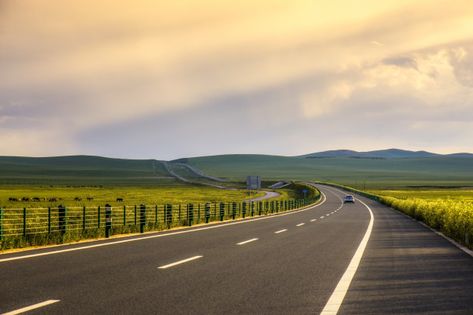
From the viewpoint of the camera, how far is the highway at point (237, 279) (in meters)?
7.79

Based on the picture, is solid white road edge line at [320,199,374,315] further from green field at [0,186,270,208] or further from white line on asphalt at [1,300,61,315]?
green field at [0,186,270,208]

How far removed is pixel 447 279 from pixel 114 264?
653cm

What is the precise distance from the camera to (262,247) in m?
16.3

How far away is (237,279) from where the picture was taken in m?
10.1

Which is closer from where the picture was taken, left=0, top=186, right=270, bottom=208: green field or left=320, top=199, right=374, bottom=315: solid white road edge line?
left=320, top=199, right=374, bottom=315: solid white road edge line

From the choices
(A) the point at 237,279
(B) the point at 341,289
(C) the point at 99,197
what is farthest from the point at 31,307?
(C) the point at 99,197

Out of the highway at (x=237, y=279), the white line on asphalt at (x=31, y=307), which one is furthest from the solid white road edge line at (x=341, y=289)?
the white line on asphalt at (x=31, y=307)

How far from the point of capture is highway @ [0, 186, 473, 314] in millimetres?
7789

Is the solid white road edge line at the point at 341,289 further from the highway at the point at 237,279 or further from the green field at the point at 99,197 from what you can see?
the green field at the point at 99,197

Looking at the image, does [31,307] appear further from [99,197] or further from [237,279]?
[99,197]

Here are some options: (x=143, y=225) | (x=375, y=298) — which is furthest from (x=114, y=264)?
(x=143, y=225)

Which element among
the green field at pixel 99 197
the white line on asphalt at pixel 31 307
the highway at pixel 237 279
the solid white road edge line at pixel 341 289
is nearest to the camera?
the white line on asphalt at pixel 31 307

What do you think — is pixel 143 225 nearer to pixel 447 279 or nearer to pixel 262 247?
pixel 262 247

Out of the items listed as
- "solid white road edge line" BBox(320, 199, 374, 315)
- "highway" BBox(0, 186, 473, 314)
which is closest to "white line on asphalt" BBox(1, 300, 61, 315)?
"highway" BBox(0, 186, 473, 314)
